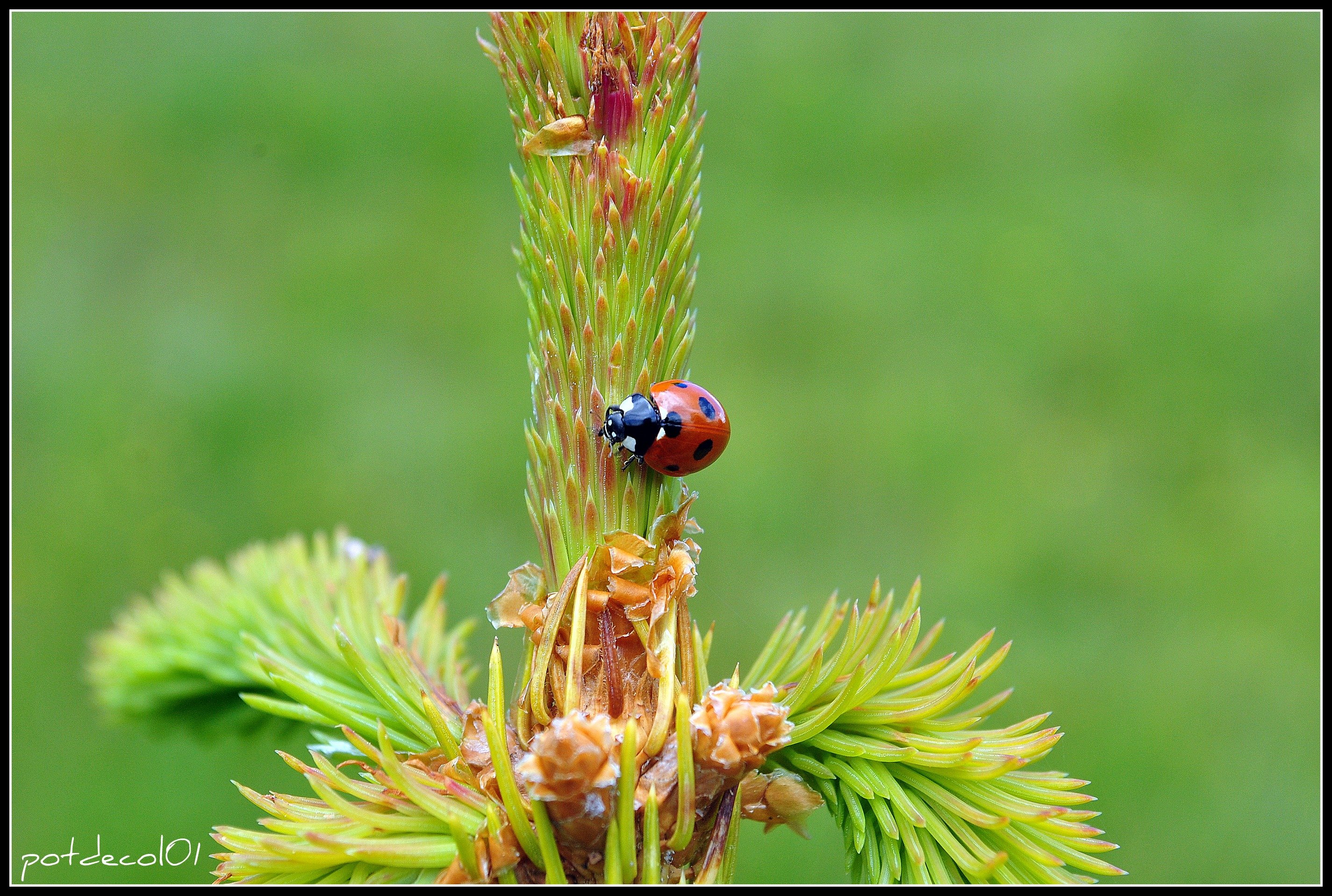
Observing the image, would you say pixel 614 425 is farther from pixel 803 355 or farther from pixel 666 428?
pixel 803 355

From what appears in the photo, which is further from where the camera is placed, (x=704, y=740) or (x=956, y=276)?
(x=956, y=276)

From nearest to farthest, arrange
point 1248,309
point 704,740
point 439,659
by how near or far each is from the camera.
Answer: point 704,740 → point 439,659 → point 1248,309

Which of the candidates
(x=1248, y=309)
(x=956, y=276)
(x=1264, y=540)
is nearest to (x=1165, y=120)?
(x=1248, y=309)

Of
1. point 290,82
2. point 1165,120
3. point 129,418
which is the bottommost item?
point 129,418

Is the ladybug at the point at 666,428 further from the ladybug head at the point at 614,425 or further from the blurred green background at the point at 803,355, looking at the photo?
the blurred green background at the point at 803,355

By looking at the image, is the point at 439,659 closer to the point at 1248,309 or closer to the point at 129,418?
the point at 129,418

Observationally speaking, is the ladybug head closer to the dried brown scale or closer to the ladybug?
the ladybug
